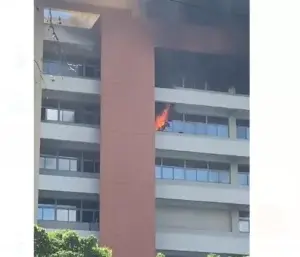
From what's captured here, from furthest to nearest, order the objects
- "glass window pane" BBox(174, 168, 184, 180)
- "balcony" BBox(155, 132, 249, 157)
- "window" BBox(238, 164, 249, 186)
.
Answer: "window" BBox(238, 164, 249, 186) → "glass window pane" BBox(174, 168, 184, 180) → "balcony" BBox(155, 132, 249, 157)

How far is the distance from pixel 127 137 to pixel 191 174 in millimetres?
2293

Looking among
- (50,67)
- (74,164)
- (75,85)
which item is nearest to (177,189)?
(74,164)

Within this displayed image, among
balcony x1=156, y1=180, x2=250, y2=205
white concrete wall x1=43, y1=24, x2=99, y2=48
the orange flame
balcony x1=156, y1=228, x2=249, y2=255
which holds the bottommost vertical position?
balcony x1=156, y1=228, x2=249, y2=255

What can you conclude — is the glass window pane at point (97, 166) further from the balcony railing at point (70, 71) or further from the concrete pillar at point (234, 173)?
the concrete pillar at point (234, 173)

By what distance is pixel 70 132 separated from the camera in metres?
20.1

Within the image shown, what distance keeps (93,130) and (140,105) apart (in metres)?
1.34

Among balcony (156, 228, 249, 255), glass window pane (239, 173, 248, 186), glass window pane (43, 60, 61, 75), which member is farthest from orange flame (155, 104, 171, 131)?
glass window pane (43, 60, 61, 75)

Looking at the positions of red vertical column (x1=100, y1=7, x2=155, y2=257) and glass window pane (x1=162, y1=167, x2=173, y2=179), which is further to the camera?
glass window pane (x1=162, y1=167, x2=173, y2=179)

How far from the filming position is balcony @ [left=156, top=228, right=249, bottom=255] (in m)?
20.3

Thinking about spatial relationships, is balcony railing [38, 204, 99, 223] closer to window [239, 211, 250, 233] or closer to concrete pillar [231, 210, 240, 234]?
concrete pillar [231, 210, 240, 234]

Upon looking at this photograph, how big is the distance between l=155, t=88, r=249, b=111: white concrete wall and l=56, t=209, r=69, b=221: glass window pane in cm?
372

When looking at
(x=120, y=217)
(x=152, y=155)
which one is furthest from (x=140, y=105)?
(x=120, y=217)

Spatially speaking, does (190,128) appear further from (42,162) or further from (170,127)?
(42,162)
